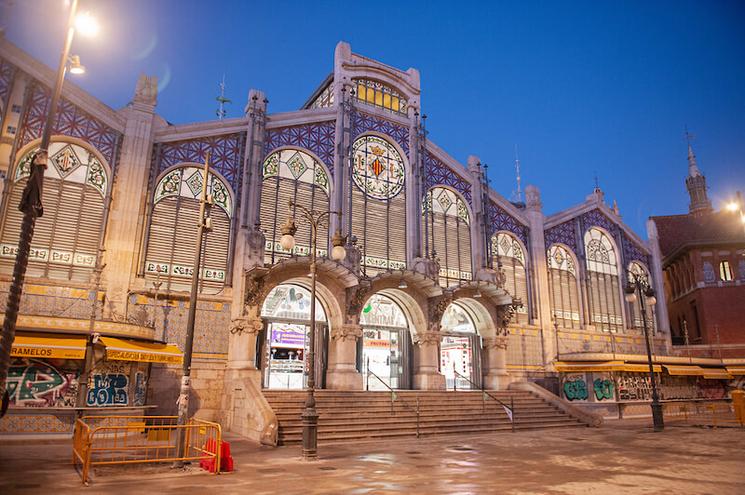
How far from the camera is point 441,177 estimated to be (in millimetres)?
31094

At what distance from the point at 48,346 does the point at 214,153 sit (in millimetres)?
11510

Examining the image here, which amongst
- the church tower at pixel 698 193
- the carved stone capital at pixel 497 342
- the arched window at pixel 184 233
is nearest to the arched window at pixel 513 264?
the carved stone capital at pixel 497 342

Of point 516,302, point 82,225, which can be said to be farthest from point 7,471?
point 516,302

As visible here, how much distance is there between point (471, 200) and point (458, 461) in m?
20.2

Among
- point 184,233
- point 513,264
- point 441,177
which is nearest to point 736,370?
point 513,264

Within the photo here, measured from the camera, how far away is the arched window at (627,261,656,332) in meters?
36.4

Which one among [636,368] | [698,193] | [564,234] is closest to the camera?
[636,368]

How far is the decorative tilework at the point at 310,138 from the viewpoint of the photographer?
26219 mm

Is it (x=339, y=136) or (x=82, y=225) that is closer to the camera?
(x=82, y=225)

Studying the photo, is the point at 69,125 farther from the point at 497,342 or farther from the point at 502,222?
the point at 502,222

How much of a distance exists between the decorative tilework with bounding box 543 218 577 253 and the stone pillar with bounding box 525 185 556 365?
2.81 ft

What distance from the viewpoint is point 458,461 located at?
13758mm

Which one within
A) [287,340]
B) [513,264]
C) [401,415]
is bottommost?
[401,415]

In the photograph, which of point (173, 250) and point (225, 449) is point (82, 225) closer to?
point (173, 250)
